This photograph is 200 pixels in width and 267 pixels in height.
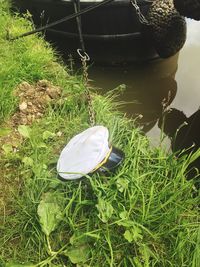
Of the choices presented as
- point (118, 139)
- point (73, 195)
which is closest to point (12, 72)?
point (118, 139)

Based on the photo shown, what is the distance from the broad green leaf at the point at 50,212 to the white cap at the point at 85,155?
168mm

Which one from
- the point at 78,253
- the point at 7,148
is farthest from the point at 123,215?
the point at 7,148

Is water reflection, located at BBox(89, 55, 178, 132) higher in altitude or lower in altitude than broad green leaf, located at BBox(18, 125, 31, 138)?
lower

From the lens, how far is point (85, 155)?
7.46ft

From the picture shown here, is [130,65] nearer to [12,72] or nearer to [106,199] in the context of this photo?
[12,72]

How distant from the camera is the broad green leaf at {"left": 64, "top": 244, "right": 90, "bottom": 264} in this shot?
2.16 m

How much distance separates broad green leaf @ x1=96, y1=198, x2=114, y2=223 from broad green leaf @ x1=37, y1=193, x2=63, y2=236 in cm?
24

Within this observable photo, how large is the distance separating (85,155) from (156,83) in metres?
2.81

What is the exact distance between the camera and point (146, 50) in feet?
15.9

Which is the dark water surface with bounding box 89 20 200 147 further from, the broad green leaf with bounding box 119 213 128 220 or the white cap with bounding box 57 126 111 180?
the broad green leaf with bounding box 119 213 128 220

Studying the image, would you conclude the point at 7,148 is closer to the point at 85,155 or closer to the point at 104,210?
the point at 85,155

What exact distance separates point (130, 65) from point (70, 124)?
207 centimetres

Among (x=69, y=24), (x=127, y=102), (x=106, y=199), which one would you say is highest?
(x=106, y=199)

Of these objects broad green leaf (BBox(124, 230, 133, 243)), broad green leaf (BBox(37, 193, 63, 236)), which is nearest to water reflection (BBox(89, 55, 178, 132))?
broad green leaf (BBox(37, 193, 63, 236))
